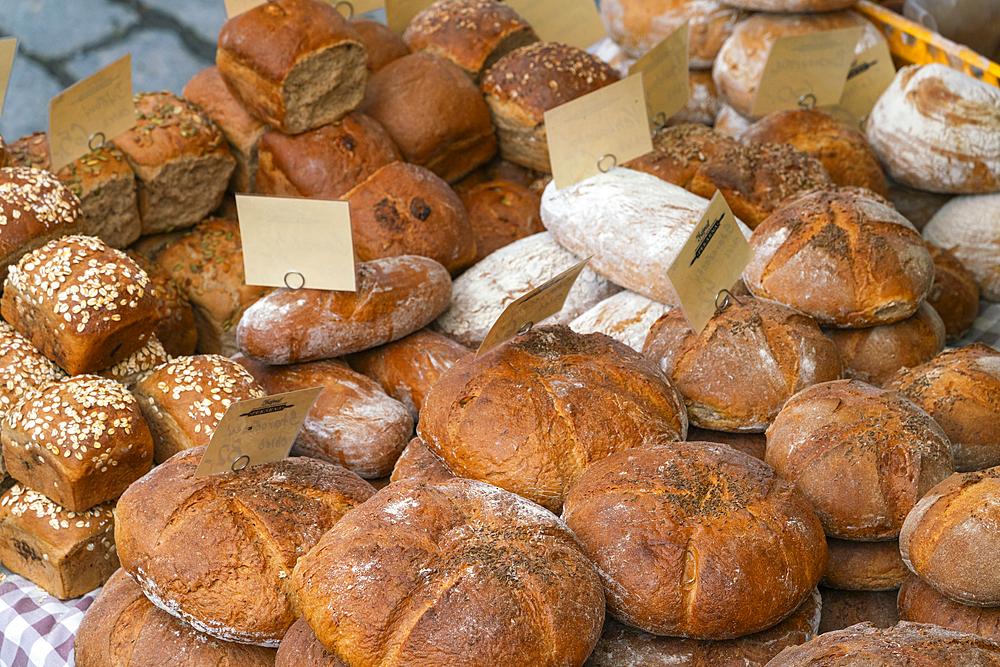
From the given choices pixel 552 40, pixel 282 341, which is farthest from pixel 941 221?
pixel 282 341

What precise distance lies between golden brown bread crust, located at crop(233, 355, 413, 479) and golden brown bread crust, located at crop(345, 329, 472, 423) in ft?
0.27

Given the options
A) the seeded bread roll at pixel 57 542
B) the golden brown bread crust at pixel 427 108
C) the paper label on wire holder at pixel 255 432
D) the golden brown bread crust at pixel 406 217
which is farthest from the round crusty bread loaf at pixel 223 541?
the golden brown bread crust at pixel 427 108

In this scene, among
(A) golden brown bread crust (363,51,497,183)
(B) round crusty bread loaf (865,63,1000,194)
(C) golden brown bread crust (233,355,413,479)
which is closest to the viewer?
(C) golden brown bread crust (233,355,413,479)

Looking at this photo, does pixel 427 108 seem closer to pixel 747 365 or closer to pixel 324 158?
pixel 324 158

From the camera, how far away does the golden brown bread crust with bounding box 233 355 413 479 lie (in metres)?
2.05

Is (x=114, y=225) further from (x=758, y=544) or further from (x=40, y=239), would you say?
(x=758, y=544)

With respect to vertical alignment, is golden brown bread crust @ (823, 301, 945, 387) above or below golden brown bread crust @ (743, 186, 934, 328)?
below

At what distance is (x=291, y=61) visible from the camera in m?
2.45

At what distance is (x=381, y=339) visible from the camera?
2246 millimetres

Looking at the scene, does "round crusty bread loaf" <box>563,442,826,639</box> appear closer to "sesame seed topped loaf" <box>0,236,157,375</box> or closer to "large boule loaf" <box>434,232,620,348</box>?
"large boule loaf" <box>434,232,620,348</box>

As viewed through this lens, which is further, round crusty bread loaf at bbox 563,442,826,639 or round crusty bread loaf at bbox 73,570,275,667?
round crusty bread loaf at bbox 73,570,275,667

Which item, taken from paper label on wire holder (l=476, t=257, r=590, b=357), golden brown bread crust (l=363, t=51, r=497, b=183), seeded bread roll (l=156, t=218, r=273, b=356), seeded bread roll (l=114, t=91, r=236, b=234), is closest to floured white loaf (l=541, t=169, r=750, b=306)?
paper label on wire holder (l=476, t=257, r=590, b=357)

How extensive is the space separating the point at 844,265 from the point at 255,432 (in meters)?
1.45

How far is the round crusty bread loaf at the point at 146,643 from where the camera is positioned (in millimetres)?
1516
